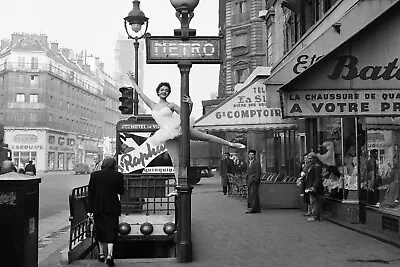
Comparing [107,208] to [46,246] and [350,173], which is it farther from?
[350,173]

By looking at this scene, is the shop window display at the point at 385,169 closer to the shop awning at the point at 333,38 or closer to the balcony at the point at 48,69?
the shop awning at the point at 333,38

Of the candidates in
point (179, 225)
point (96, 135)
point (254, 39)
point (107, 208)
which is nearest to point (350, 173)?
point (179, 225)

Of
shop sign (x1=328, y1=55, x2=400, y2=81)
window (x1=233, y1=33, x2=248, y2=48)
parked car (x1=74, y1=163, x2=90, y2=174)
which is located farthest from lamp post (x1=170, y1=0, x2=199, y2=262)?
parked car (x1=74, y1=163, x2=90, y2=174)

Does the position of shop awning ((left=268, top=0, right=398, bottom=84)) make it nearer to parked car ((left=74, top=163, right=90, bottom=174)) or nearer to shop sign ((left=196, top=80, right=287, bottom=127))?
shop sign ((left=196, top=80, right=287, bottom=127))

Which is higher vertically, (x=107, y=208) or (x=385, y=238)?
(x=107, y=208)

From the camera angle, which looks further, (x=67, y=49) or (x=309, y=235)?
(x=67, y=49)

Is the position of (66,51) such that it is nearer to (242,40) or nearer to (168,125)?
(242,40)

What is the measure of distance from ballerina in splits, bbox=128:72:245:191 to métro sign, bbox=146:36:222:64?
1.49 ft

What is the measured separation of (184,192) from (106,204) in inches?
46.8

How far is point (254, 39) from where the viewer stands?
48.1 m

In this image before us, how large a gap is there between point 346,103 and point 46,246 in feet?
20.0

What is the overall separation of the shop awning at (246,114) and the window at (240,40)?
113ft

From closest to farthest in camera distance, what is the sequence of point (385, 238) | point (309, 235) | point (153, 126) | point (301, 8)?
point (385, 238), point (309, 235), point (153, 126), point (301, 8)

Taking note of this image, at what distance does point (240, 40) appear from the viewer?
4947cm
